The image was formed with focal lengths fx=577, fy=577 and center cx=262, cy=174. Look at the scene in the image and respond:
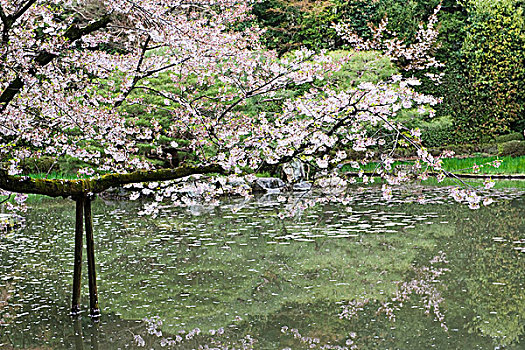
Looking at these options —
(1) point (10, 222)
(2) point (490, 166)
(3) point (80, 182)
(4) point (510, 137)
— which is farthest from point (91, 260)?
(4) point (510, 137)

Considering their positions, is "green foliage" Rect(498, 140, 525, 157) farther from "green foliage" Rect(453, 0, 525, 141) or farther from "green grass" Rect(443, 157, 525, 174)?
"green foliage" Rect(453, 0, 525, 141)

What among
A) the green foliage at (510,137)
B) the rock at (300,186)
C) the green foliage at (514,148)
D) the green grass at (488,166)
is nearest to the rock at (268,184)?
the rock at (300,186)

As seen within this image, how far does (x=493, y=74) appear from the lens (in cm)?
1686

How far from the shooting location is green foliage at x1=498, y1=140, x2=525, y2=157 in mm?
15219

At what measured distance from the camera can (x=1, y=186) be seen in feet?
12.4

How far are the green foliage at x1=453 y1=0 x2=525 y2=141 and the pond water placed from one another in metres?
8.70

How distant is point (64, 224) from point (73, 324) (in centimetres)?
510

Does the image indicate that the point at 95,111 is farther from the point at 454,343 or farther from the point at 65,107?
the point at 454,343

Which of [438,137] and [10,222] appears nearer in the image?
[10,222]

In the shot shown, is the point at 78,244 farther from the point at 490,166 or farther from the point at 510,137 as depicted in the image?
the point at 510,137

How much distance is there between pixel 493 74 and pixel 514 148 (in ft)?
8.99

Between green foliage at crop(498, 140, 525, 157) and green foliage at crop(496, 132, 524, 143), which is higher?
green foliage at crop(496, 132, 524, 143)

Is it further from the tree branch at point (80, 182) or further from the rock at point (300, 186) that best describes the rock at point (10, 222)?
the rock at point (300, 186)

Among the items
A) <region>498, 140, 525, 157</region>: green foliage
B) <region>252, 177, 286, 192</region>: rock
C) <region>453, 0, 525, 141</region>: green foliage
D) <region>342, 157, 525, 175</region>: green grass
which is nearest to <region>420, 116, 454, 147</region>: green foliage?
<region>453, 0, 525, 141</region>: green foliage
